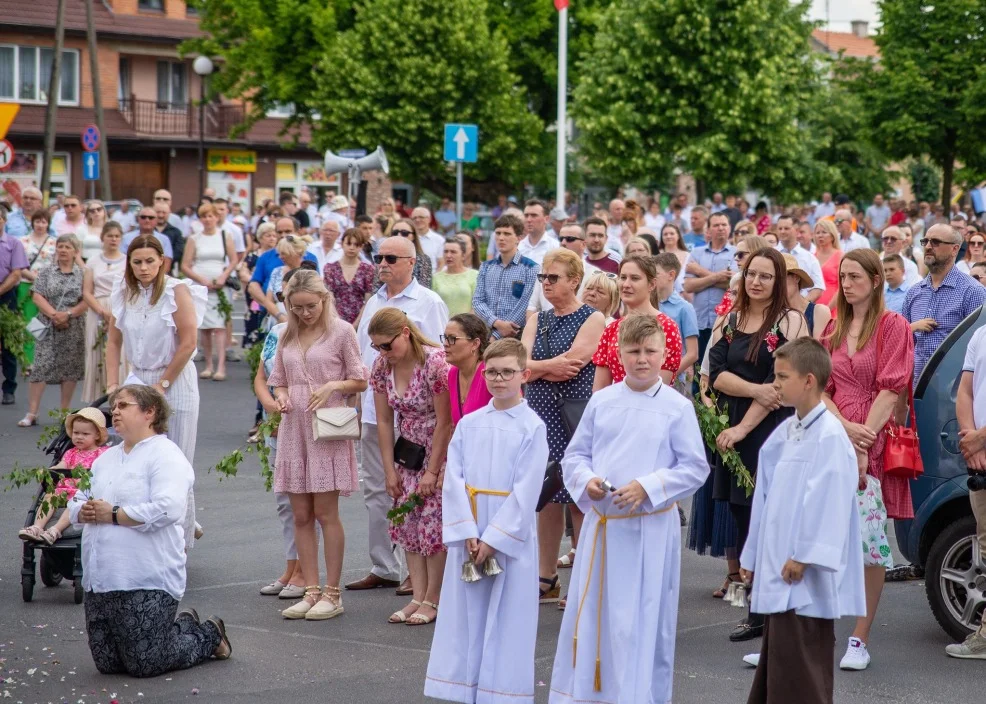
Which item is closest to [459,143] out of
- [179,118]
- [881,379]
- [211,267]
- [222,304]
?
[211,267]

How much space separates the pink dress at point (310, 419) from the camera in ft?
26.5

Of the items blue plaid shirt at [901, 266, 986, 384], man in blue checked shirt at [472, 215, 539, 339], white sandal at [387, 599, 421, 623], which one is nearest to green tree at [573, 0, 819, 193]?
man in blue checked shirt at [472, 215, 539, 339]

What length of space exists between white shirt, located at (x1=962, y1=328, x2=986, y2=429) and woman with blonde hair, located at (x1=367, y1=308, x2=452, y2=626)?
2.72 m

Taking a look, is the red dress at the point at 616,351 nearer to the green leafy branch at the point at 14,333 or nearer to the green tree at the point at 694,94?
the green leafy branch at the point at 14,333

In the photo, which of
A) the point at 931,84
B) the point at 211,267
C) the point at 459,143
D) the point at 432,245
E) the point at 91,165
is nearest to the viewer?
the point at 432,245

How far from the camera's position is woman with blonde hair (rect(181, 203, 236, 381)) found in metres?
18.4

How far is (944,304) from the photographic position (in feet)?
34.9

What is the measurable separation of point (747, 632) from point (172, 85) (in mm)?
Result: 51880

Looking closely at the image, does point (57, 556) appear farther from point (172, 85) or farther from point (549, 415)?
point (172, 85)

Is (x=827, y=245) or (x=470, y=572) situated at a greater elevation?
(x=827, y=245)

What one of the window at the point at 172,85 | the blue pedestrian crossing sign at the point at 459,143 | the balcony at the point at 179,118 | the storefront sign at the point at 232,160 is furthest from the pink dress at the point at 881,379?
the storefront sign at the point at 232,160

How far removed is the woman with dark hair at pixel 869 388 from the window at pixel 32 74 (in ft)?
162

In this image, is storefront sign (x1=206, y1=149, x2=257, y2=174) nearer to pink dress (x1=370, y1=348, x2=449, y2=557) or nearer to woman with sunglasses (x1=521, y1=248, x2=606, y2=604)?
woman with sunglasses (x1=521, y1=248, x2=606, y2=604)

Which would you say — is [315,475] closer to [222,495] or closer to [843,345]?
[843,345]
